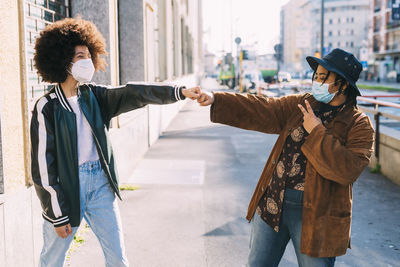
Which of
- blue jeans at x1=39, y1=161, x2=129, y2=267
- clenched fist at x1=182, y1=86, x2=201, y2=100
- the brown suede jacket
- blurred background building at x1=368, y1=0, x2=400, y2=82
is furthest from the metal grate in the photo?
blurred background building at x1=368, y1=0, x2=400, y2=82

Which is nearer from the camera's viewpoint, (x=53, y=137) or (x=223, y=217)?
(x=53, y=137)

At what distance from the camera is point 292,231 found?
280 cm

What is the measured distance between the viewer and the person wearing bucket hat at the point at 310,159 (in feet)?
8.54

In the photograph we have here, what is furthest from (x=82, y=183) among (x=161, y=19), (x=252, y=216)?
(x=161, y=19)

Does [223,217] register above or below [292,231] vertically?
below

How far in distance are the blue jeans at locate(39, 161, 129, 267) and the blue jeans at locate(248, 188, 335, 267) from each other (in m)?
0.87

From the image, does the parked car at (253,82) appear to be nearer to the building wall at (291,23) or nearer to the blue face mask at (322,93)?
the blue face mask at (322,93)

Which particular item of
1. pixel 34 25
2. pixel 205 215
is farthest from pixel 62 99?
pixel 205 215

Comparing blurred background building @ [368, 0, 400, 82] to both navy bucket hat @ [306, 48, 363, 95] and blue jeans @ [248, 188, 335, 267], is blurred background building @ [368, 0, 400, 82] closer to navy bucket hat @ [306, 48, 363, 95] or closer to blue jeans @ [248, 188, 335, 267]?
navy bucket hat @ [306, 48, 363, 95]

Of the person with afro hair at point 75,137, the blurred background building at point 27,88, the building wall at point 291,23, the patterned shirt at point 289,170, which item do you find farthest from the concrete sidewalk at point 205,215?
the building wall at point 291,23

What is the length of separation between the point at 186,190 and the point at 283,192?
4472 millimetres

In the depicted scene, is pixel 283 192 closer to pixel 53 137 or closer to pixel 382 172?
pixel 53 137

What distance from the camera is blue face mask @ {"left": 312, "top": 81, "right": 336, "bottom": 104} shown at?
2.78m

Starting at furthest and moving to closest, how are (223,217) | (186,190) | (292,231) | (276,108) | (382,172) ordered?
(382,172) → (186,190) → (223,217) → (276,108) → (292,231)
